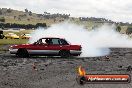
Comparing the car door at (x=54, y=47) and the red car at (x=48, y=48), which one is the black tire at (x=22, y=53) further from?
the car door at (x=54, y=47)

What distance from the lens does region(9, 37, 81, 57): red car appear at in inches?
955

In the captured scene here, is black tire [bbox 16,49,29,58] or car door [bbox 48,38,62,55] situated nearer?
black tire [bbox 16,49,29,58]

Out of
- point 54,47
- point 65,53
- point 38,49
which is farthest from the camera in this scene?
point 65,53

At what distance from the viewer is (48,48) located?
24328mm

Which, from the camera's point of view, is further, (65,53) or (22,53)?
(65,53)

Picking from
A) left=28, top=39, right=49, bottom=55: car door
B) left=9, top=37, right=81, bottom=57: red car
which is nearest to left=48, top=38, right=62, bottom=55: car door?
left=9, top=37, right=81, bottom=57: red car

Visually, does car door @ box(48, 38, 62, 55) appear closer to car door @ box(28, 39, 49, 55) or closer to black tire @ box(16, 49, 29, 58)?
car door @ box(28, 39, 49, 55)

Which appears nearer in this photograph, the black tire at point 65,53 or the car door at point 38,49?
the car door at point 38,49

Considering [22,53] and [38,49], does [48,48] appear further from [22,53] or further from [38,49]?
[22,53]

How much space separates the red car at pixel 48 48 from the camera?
79.6ft

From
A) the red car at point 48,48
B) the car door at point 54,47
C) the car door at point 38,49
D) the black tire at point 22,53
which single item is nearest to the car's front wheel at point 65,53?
the red car at point 48,48

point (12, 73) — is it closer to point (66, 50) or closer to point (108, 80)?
point (66, 50)

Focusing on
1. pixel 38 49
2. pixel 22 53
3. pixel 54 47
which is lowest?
pixel 22 53

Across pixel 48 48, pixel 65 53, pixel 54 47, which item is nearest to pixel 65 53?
pixel 65 53
